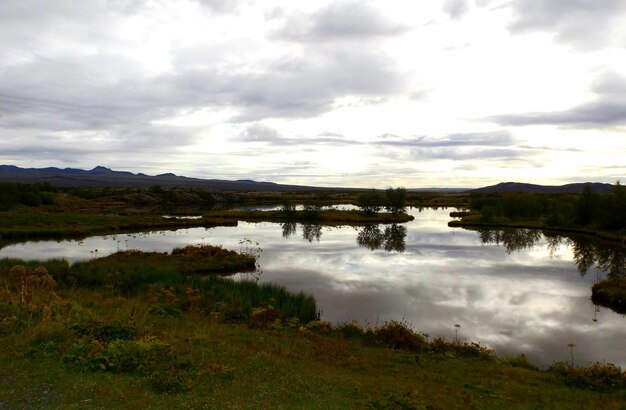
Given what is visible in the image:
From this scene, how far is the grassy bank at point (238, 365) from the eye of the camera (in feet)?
26.7

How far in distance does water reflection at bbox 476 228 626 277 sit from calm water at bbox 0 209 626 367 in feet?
0.49

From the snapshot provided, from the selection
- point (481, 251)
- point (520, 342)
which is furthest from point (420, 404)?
point (481, 251)

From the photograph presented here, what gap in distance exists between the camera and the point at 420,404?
340 inches

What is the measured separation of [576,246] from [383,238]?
21.5m

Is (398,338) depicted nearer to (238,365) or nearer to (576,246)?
(238,365)

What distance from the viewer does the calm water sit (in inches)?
725

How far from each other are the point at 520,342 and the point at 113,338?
15684 millimetres

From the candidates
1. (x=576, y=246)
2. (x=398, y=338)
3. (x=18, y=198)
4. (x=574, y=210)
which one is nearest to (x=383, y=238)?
(x=576, y=246)

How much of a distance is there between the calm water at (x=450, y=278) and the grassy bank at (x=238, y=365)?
11.6ft

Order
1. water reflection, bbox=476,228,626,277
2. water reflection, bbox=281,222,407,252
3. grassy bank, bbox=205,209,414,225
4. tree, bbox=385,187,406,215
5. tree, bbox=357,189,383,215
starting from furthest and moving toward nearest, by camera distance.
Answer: tree, bbox=385,187,406,215, tree, bbox=357,189,383,215, grassy bank, bbox=205,209,414,225, water reflection, bbox=281,222,407,252, water reflection, bbox=476,228,626,277

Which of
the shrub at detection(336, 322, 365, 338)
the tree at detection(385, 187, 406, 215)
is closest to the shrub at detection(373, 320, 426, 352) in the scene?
the shrub at detection(336, 322, 365, 338)

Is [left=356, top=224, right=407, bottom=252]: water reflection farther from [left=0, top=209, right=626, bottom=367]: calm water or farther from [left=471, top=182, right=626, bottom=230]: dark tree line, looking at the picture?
[left=471, top=182, right=626, bottom=230]: dark tree line

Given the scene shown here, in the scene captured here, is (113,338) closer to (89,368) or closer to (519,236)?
(89,368)

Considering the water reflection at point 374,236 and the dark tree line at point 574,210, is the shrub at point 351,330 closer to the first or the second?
the water reflection at point 374,236
